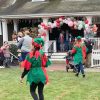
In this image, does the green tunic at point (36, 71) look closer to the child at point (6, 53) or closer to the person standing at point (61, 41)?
the child at point (6, 53)

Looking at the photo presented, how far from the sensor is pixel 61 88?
13.5 meters

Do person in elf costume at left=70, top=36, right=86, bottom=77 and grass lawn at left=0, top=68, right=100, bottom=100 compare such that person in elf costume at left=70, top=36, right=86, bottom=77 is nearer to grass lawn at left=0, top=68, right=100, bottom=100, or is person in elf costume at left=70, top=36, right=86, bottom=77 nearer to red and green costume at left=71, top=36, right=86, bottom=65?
red and green costume at left=71, top=36, right=86, bottom=65

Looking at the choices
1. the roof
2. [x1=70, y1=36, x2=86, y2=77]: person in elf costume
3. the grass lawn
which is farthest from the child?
[x1=70, y1=36, x2=86, y2=77]: person in elf costume

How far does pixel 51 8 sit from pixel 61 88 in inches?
581

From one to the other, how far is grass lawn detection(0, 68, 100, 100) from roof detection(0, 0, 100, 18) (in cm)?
972

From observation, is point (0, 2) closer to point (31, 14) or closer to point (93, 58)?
point (31, 14)

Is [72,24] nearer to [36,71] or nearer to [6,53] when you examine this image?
[6,53]

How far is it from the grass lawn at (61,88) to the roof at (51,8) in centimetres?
972

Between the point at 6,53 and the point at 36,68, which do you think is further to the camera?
the point at 6,53

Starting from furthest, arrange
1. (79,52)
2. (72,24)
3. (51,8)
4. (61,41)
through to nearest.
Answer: (51,8) → (61,41) → (72,24) → (79,52)

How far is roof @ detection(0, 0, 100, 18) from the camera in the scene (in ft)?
85.3

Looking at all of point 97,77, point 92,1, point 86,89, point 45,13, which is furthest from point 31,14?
point 86,89

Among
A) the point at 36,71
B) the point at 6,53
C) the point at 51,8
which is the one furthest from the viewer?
the point at 51,8

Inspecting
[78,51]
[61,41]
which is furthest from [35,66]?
[61,41]
